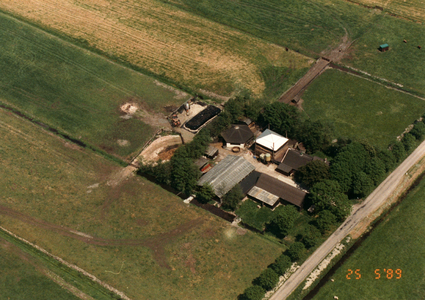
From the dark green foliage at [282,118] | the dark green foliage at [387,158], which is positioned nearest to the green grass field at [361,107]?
the dark green foliage at [387,158]

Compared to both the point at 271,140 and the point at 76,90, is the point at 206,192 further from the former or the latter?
the point at 76,90

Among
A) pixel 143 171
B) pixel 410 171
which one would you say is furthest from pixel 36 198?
pixel 410 171

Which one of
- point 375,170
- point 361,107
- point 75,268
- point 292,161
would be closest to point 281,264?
point 292,161

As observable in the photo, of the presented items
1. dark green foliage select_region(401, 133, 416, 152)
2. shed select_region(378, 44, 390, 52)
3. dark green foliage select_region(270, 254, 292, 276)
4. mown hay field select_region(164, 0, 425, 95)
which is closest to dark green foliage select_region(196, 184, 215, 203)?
dark green foliage select_region(270, 254, 292, 276)

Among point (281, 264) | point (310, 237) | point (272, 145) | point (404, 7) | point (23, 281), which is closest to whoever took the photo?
point (281, 264)

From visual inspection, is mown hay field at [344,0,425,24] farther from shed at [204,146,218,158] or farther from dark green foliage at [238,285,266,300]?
dark green foliage at [238,285,266,300]

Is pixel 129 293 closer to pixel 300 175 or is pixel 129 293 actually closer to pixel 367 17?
pixel 300 175
